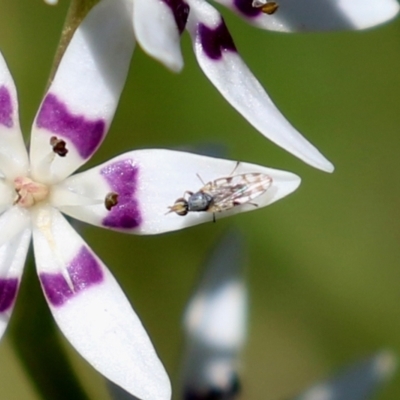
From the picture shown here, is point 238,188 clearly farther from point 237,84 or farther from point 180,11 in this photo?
point 180,11

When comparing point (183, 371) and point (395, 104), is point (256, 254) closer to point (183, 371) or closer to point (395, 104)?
point (395, 104)

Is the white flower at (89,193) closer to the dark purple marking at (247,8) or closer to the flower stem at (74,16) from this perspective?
the flower stem at (74,16)

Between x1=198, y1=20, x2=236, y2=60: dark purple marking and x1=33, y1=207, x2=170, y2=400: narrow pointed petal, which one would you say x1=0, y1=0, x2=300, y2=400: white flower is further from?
x1=198, y1=20, x2=236, y2=60: dark purple marking

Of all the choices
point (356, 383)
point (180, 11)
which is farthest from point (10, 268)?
point (356, 383)

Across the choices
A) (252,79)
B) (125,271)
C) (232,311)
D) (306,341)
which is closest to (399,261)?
(306,341)

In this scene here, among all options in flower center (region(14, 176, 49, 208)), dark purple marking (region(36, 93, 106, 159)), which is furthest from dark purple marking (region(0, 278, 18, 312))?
dark purple marking (region(36, 93, 106, 159))
